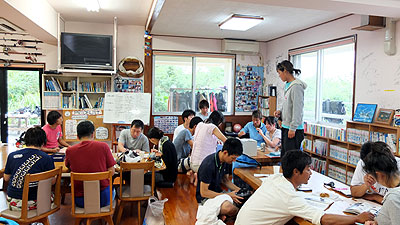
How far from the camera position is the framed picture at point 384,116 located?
405cm

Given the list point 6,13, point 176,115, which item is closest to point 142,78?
point 176,115

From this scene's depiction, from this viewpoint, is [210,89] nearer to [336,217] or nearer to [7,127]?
[7,127]

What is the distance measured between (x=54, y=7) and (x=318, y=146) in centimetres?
539

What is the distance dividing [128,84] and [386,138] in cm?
508

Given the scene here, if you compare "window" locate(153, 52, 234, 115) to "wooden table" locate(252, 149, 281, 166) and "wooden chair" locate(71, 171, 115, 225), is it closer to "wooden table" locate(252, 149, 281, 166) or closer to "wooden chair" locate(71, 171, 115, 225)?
"wooden table" locate(252, 149, 281, 166)

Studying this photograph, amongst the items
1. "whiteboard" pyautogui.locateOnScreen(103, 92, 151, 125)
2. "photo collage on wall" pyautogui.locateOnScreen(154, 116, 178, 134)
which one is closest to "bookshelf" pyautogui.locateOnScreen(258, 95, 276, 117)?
"photo collage on wall" pyautogui.locateOnScreen(154, 116, 178, 134)

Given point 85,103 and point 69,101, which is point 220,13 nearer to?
point 85,103

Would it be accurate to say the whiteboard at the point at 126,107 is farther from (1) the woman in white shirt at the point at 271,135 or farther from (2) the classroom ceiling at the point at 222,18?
(1) the woman in white shirt at the point at 271,135

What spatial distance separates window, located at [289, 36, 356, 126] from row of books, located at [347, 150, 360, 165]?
2.62 ft

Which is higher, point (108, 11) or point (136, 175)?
point (108, 11)

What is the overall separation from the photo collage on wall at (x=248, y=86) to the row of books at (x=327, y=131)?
6.90 ft

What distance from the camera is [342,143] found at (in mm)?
4949

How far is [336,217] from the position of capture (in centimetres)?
180

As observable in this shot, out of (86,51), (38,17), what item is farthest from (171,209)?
(86,51)
